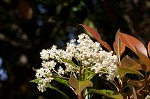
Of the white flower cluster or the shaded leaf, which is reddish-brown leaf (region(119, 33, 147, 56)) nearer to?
the white flower cluster

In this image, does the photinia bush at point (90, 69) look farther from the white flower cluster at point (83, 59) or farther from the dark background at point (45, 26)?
the dark background at point (45, 26)

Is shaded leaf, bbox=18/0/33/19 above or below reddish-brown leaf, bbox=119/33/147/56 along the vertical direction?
above

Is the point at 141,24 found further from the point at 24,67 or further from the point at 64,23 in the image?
the point at 24,67

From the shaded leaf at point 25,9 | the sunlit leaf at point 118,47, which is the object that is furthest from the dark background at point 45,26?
the sunlit leaf at point 118,47

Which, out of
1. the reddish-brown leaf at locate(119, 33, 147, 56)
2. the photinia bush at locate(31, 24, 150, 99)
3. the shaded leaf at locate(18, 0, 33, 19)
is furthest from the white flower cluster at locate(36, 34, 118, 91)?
the shaded leaf at locate(18, 0, 33, 19)

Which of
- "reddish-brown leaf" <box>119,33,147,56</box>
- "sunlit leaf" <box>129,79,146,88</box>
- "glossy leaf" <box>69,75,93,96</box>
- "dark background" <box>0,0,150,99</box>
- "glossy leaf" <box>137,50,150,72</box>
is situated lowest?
"glossy leaf" <box>69,75,93,96</box>

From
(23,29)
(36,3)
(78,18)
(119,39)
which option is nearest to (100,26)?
(78,18)

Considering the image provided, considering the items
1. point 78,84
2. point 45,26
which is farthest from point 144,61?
point 45,26

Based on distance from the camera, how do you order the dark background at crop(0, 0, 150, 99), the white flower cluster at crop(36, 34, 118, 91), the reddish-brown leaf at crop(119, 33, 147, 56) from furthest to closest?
the dark background at crop(0, 0, 150, 99) → the reddish-brown leaf at crop(119, 33, 147, 56) → the white flower cluster at crop(36, 34, 118, 91)

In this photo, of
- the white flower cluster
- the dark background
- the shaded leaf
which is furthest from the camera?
the shaded leaf
